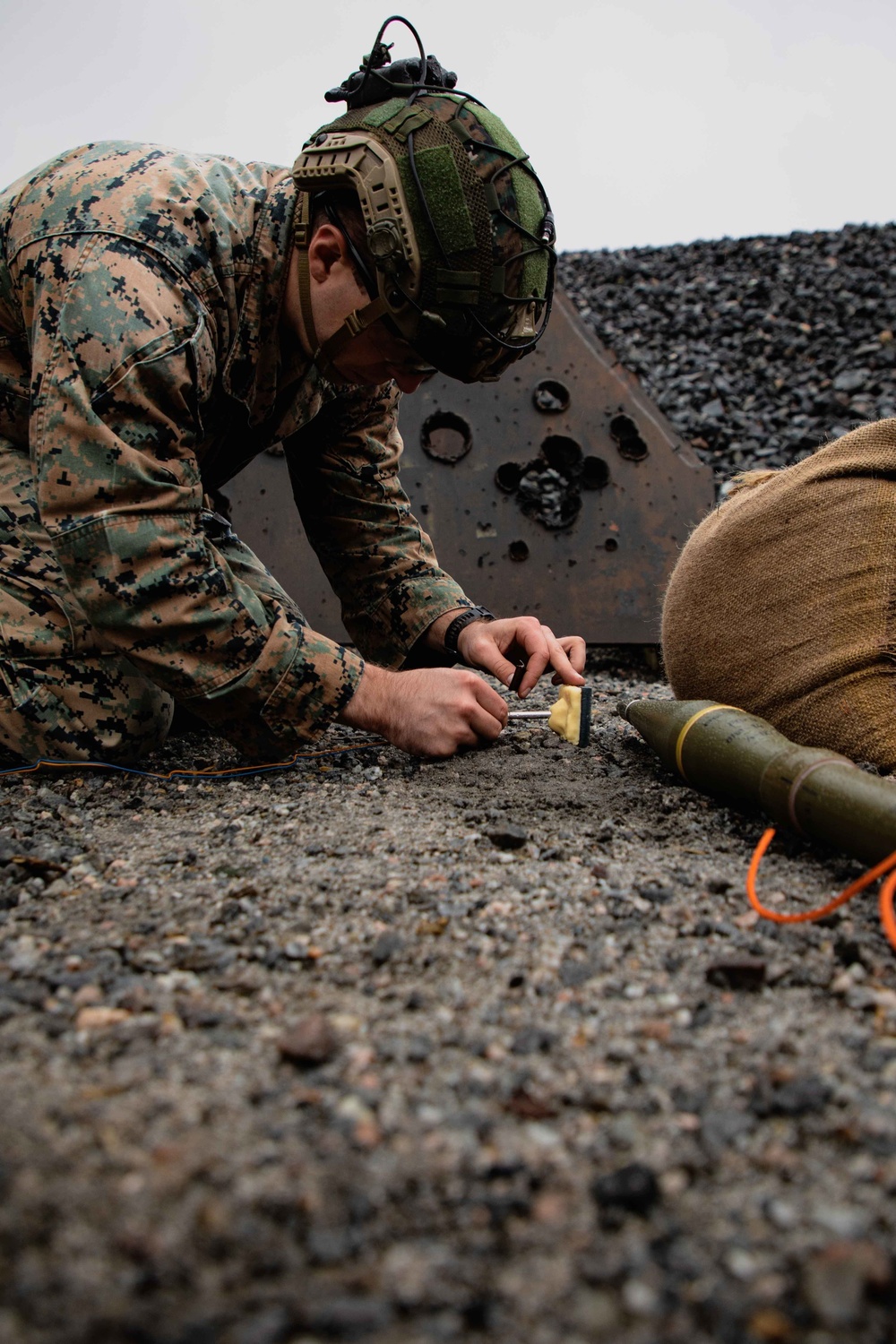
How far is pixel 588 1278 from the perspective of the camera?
0.63m

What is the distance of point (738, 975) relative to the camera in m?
1.01

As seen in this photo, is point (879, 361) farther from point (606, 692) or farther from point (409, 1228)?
point (409, 1228)

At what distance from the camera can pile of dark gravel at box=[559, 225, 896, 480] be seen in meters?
5.64

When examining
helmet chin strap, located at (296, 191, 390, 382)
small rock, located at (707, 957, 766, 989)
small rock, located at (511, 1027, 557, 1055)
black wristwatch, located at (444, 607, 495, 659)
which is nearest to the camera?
small rock, located at (511, 1027, 557, 1055)

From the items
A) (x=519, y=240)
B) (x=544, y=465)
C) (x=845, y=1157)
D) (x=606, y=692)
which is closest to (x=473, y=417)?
(x=544, y=465)

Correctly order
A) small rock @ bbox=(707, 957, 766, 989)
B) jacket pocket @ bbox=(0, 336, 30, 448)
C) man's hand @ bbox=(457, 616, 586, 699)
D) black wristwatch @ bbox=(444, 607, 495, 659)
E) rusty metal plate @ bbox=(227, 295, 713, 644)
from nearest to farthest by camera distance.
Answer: small rock @ bbox=(707, 957, 766, 989)
jacket pocket @ bbox=(0, 336, 30, 448)
man's hand @ bbox=(457, 616, 586, 699)
black wristwatch @ bbox=(444, 607, 495, 659)
rusty metal plate @ bbox=(227, 295, 713, 644)

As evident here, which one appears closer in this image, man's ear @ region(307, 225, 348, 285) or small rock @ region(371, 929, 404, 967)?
small rock @ region(371, 929, 404, 967)

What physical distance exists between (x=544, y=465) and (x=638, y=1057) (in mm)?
3099

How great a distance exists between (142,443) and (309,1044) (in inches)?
43.0

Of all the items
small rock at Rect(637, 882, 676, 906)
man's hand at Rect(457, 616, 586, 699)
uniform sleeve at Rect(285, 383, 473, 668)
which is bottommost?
small rock at Rect(637, 882, 676, 906)

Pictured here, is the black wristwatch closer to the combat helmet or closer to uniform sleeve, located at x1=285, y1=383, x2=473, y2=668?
uniform sleeve, located at x1=285, y1=383, x2=473, y2=668

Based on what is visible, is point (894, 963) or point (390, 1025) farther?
point (894, 963)

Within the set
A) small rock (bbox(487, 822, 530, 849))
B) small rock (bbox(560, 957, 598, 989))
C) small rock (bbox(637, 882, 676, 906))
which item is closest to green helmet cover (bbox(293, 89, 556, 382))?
small rock (bbox(487, 822, 530, 849))

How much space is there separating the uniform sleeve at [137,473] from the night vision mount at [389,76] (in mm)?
537
